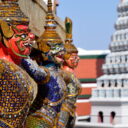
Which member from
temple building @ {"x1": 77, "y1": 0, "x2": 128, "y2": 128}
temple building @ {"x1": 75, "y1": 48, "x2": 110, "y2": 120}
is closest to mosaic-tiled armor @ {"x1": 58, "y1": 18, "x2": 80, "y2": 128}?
temple building @ {"x1": 77, "y1": 0, "x2": 128, "y2": 128}

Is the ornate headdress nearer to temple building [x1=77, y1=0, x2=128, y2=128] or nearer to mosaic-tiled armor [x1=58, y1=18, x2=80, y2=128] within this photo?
mosaic-tiled armor [x1=58, y1=18, x2=80, y2=128]

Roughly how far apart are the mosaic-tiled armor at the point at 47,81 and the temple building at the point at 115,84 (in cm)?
982

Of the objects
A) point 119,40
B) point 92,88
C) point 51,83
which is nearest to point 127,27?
point 119,40

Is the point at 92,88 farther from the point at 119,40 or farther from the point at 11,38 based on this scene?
the point at 11,38

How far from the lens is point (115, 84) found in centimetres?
1433

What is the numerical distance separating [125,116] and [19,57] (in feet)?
37.0

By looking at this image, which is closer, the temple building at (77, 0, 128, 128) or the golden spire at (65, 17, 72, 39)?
the golden spire at (65, 17, 72, 39)

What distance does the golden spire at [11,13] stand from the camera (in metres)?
2.53

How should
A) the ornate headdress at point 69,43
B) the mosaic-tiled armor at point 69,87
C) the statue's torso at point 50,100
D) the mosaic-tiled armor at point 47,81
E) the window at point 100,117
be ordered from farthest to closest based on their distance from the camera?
1. the window at point 100,117
2. the ornate headdress at point 69,43
3. the mosaic-tiled armor at point 69,87
4. the statue's torso at point 50,100
5. the mosaic-tiled armor at point 47,81

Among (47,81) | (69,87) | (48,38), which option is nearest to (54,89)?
(47,81)

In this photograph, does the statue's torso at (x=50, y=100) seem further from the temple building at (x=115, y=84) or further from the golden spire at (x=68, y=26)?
the temple building at (x=115, y=84)

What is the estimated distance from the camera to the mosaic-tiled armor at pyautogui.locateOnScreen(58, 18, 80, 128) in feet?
14.1

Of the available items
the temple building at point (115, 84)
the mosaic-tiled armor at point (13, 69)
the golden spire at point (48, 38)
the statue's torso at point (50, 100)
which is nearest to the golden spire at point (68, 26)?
the golden spire at point (48, 38)

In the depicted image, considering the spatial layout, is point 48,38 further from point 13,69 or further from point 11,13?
point 13,69
